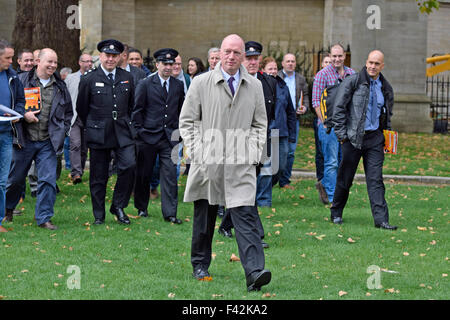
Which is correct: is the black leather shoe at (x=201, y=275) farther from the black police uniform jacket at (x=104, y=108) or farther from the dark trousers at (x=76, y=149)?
the dark trousers at (x=76, y=149)

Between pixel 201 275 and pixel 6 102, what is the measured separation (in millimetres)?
3652

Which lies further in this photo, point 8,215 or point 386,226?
point 8,215

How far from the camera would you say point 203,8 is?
1302 inches

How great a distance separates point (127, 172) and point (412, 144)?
1390cm

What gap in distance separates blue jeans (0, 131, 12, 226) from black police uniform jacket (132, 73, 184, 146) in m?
1.88

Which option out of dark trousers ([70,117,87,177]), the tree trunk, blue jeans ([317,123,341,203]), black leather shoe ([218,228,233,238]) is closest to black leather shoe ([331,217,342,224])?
blue jeans ([317,123,341,203])

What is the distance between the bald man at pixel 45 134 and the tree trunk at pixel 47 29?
5501mm

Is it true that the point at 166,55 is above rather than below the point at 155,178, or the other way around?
above

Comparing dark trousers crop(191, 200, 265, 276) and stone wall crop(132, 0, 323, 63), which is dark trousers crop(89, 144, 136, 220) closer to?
dark trousers crop(191, 200, 265, 276)

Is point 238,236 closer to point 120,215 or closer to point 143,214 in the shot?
point 120,215

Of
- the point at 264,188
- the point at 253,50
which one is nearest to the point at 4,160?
the point at 253,50

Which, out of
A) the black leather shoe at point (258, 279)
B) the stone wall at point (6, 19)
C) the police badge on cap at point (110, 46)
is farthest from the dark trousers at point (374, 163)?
the stone wall at point (6, 19)

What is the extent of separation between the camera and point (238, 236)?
7.12 m
